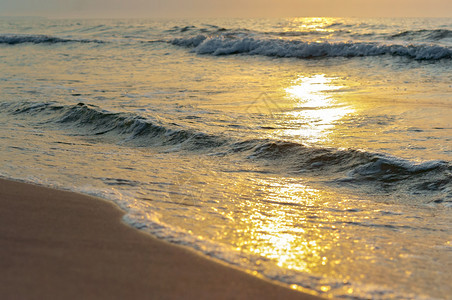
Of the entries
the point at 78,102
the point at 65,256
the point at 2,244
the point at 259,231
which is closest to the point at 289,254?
the point at 259,231

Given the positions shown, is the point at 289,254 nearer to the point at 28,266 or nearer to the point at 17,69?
the point at 28,266

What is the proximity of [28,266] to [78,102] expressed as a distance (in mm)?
6812

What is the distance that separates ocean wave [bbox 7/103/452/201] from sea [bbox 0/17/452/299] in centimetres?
2

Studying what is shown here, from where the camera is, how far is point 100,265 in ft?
8.21

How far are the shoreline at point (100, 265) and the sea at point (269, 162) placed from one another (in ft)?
0.46

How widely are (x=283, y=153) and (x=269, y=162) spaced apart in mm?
274

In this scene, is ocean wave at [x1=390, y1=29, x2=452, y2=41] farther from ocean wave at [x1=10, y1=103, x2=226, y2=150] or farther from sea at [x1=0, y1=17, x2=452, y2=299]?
ocean wave at [x1=10, y1=103, x2=226, y2=150]

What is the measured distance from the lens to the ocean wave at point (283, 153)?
470cm

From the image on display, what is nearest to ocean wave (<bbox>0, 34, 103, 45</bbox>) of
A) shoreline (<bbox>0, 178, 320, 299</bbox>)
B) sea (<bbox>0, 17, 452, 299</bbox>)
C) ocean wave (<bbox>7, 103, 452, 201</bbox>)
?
sea (<bbox>0, 17, 452, 299</bbox>)

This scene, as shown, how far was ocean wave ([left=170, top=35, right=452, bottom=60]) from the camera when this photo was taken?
1571 cm

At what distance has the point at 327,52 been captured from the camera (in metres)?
18.2

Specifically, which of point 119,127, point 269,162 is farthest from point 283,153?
point 119,127

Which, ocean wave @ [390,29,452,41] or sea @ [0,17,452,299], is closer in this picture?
sea @ [0,17,452,299]

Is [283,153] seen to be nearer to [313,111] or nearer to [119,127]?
[313,111]
